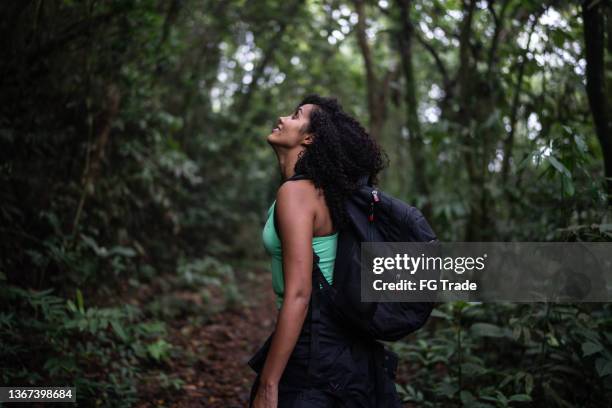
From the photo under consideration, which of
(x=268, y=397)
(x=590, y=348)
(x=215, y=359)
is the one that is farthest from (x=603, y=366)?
(x=215, y=359)

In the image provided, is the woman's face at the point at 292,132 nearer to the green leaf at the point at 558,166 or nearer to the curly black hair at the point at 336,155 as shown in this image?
the curly black hair at the point at 336,155

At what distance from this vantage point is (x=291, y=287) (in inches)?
73.2

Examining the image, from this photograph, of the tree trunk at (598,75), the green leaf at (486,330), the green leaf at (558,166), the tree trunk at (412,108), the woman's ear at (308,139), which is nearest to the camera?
the woman's ear at (308,139)

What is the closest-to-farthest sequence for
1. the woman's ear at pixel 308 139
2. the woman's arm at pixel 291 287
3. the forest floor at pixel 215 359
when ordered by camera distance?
the woman's arm at pixel 291 287, the woman's ear at pixel 308 139, the forest floor at pixel 215 359

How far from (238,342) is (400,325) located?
3821 mm

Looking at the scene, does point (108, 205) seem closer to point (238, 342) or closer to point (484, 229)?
point (238, 342)

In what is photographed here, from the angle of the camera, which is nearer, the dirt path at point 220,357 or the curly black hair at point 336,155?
the curly black hair at point 336,155

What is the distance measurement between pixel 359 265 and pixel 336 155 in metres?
0.45

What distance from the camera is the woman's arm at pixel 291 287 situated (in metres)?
1.86

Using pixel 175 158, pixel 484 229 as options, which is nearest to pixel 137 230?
pixel 175 158

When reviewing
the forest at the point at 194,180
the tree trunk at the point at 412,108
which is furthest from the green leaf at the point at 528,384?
the tree trunk at the point at 412,108

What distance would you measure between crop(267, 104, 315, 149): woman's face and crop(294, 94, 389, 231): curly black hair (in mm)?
23

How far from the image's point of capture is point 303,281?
1.87m

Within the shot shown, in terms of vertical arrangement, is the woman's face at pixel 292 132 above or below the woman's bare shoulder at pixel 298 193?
above
